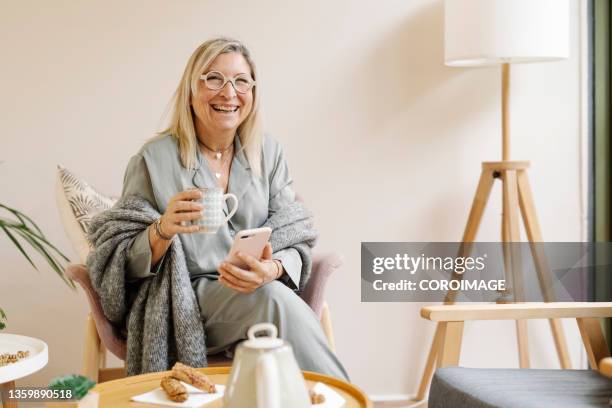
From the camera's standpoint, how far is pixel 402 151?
10.9 ft

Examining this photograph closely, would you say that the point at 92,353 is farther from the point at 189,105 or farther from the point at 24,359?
the point at 189,105

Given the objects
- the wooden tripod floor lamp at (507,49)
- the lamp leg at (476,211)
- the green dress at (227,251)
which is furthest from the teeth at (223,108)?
the lamp leg at (476,211)

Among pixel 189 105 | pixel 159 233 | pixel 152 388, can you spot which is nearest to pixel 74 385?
pixel 152 388

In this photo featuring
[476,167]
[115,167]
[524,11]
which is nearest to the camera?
[524,11]

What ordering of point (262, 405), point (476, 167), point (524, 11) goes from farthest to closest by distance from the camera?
point (476, 167), point (524, 11), point (262, 405)

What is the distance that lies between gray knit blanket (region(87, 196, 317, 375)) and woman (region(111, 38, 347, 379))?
0.04 metres

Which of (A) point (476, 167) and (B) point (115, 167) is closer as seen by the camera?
(B) point (115, 167)

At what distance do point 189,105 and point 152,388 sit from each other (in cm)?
104

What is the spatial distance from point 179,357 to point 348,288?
1.24 metres

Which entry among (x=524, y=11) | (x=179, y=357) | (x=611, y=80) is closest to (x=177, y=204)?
(x=179, y=357)

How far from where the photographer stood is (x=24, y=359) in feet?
6.05

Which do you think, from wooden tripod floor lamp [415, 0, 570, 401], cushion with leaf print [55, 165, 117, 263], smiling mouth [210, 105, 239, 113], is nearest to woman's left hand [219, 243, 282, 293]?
smiling mouth [210, 105, 239, 113]

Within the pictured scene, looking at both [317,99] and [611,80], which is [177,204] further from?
[611,80]

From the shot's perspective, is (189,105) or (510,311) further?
(189,105)
